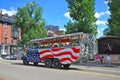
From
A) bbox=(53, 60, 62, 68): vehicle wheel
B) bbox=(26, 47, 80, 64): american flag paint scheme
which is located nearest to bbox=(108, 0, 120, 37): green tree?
bbox=(26, 47, 80, 64): american flag paint scheme

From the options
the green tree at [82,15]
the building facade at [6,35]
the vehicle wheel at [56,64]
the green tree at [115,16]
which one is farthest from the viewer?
the building facade at [6,35]

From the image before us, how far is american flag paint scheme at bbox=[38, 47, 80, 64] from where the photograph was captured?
26970 millimetres

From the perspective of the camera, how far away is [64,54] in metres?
28.1

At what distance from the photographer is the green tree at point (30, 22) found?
70.8 metres

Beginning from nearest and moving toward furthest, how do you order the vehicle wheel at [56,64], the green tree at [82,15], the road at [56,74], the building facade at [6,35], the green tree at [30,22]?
the road at [56,74] < the vehicle wheel at [56,64] < the green tree at [82,15] < the green tree at [30,22] < the building facade at [6,35]

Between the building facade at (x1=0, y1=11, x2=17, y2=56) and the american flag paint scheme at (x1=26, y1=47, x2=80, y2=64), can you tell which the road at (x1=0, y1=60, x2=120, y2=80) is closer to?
the american flag paint scheme at (x1=26, y1=47, x2=80, y2=64)

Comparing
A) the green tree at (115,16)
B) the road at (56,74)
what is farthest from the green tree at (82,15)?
the road at (56,74)

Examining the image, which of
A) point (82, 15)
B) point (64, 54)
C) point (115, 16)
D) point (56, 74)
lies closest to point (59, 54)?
point (64, 54)

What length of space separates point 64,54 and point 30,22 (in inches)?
1755

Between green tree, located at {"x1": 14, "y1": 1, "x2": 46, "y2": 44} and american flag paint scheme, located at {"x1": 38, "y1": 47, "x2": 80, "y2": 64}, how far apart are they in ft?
133

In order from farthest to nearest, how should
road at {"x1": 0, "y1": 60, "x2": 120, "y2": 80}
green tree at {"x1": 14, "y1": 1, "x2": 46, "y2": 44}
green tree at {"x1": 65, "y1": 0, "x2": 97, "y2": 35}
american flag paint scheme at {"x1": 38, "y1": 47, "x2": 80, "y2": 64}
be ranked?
green tree at {"x1": 14, "y1": 1, "x2": 46, "y2": 44} < green tree at {"x1": 65, "y1": 0, "x2": 97, "y2": 35} < american flag paint scheme at {"x1": 38, "y1": 47, "x2": 80, "y2": 64} < road at {"x1": 0, "y1": 60, "x2": 120, "y2": 80}

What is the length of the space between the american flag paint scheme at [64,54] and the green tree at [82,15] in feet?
60.4

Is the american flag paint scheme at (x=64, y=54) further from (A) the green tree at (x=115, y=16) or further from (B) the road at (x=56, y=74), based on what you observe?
(A) the green tree at (x=115, y=16)

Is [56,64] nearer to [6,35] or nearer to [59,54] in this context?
[59,54]
